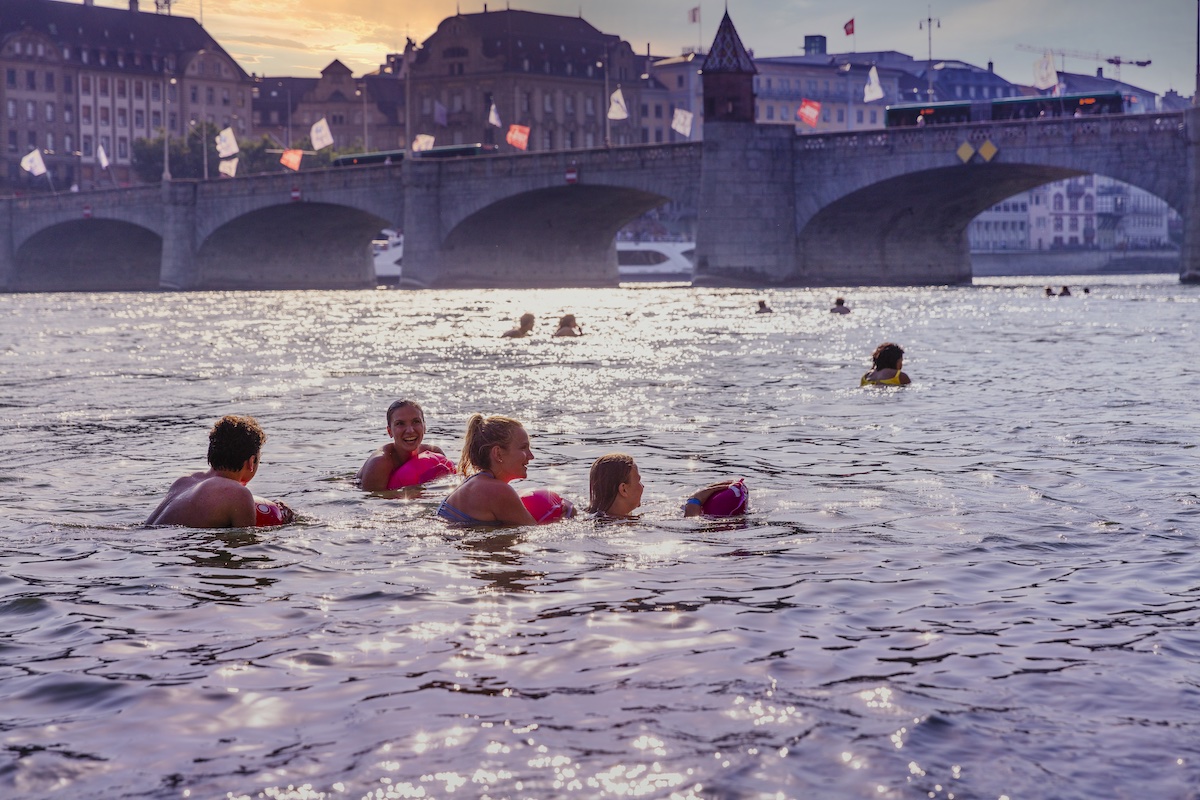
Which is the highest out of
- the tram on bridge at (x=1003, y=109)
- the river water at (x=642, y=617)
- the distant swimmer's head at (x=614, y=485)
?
the tram on bridge at (x=1003, y=109)

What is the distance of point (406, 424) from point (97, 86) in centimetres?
12230

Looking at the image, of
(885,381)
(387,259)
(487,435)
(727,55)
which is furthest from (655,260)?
(487,435)

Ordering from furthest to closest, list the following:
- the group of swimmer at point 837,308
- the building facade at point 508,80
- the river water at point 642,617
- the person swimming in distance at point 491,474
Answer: the building facade at point 508,80 < the group of swimmer at point 837,308 < the person swimming in distance at point 491,474 < the river water at point 642,617

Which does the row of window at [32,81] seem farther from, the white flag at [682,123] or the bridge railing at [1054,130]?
the bridge railing at [1054,130]

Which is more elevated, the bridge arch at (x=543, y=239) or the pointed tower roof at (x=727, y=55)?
the pointed tower roof at (x=727, y=55)

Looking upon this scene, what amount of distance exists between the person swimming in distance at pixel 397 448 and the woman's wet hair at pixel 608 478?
1.66m

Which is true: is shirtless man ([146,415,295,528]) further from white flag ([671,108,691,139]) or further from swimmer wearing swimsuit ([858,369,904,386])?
white flag ([671,108,691,139])

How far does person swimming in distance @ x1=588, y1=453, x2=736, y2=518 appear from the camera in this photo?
31.8 feet

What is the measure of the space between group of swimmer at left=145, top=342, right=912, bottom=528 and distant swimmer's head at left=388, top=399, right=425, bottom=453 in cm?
112

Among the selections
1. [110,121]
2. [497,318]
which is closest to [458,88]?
[110,121]

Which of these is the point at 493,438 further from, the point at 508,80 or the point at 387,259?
the point at 508,80

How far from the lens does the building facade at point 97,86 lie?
119 m

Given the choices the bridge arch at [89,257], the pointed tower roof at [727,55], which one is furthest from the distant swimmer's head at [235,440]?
the bridge arch at [89,257]

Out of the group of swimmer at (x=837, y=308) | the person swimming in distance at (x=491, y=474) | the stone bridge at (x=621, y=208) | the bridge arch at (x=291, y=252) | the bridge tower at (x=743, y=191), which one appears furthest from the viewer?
the bridge arch at (x=291, y=252)
